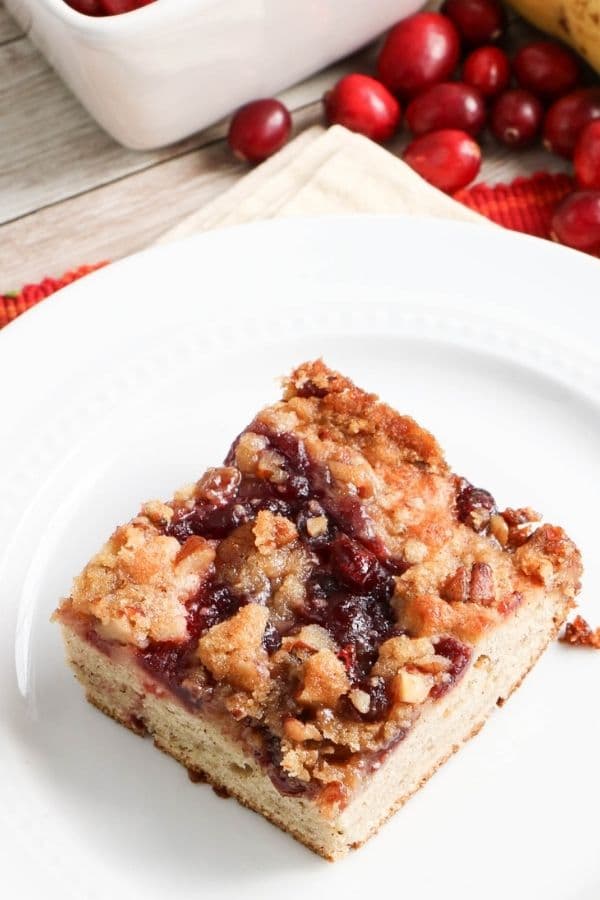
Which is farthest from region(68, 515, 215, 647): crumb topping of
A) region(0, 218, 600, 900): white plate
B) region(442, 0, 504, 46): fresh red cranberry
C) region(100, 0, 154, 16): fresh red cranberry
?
region(442, 0, 504, 46): fresh red cranberry

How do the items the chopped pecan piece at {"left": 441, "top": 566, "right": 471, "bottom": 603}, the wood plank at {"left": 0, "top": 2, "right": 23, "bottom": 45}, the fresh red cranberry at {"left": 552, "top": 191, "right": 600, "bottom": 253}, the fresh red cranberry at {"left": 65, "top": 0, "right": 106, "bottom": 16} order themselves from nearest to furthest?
1. the chopped pecan piece at {"left": 441, "top": 566, "right": 471, "bottom": 603}
2. the fresh red cranberry at {"left": 65, "top": 0, "right": 106, "bottom": 16}
3. the fresh red cranberry at {"left": 552, "top": 191, "right": 600, "bottom": 253}
4. the wood plank at {"left": 0, "top": 2, "right": 23, "bottom": 45}

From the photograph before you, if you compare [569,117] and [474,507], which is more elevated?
[569,117]

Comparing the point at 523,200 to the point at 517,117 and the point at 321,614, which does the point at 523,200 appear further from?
the point at 321,614

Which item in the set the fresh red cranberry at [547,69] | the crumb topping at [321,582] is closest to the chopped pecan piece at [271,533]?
the crumb topping at [321,582]

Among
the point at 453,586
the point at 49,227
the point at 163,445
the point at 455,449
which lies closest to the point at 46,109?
the point at 49,227

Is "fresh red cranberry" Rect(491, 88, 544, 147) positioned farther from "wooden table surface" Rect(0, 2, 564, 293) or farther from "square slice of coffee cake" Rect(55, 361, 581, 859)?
"square slice of coffee cake" Rect(55, 361, 581, 859)

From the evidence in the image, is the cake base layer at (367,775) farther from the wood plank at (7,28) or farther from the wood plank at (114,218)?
the wood plank at (7,28)

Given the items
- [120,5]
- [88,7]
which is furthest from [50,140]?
[120,5]

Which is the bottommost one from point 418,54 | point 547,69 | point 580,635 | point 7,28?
point 7,28
